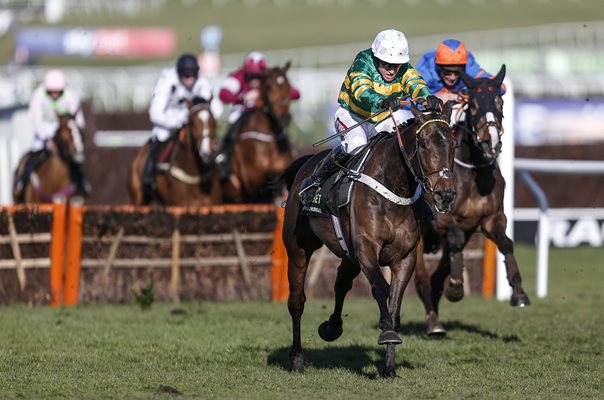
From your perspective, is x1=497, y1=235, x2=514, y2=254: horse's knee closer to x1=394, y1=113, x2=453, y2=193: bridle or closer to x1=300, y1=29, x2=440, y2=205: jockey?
x1=300, y1=29, x2=440, y2=205: jockey

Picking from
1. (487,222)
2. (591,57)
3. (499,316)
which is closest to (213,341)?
(487,222)

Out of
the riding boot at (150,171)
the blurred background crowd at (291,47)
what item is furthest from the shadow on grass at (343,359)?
the blurred background crowd at (291,47)

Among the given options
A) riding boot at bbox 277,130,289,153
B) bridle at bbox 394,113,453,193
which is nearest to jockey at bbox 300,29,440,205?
bridle at bbox 394,113,453,193

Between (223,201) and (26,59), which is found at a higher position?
(26,59)

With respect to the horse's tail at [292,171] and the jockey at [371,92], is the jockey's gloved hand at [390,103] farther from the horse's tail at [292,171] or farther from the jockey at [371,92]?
the horse's tail at [292,171]

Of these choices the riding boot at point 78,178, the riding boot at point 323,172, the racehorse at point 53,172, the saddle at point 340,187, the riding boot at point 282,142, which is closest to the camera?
the saddle at point 340,187

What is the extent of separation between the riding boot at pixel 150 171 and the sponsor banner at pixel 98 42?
96.7ft

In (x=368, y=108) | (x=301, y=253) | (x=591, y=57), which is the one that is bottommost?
(x=301, y=253)

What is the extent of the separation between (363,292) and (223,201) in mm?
2260

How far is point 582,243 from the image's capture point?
1678 centimetres

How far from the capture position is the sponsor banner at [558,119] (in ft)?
81.1

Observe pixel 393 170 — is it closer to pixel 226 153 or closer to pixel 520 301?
pixel 520 301

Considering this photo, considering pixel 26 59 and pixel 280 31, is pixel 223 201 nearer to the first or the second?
pixel 26 59

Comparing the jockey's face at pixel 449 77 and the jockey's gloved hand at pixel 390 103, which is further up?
the jockey's face at pixel 449 77
